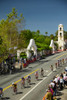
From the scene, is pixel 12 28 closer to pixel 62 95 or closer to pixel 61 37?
pixel 62 95

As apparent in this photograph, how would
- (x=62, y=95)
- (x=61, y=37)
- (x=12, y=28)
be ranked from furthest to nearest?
1. (x=61, y=37)
2. (x=12, y=28)
3. (x=62, y=95)

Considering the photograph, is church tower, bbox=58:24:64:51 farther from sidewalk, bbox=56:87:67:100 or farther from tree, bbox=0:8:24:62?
sidewalk, bbox=56:87:67:100

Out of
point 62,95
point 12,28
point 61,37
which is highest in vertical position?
point 61,37

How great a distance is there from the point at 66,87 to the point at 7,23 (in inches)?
1124

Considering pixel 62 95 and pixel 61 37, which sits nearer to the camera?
pixel 62 95

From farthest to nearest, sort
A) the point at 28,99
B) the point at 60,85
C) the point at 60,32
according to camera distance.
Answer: the point at 60,32 → the point at 60,85 → the point at 28,99

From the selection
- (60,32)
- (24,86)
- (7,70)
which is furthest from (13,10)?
(60,32)

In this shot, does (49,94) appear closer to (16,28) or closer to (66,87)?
(66,87)

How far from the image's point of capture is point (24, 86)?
17469 millimetres

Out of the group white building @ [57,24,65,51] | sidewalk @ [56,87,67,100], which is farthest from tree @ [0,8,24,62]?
white building @ [57,24,65,51]

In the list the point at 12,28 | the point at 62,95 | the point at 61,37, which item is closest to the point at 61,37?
the point at 61,37

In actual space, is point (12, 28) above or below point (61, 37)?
below

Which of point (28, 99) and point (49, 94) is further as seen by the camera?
point (28, 99)

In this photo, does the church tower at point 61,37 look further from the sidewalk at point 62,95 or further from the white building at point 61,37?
the sidewalk at point 62,95
